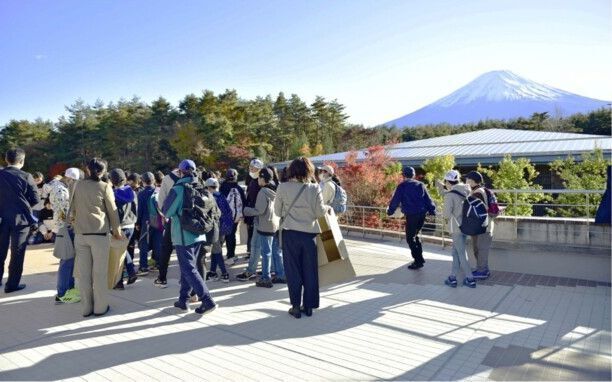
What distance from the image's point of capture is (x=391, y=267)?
24.3 feet

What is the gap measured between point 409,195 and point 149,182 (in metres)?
4.42

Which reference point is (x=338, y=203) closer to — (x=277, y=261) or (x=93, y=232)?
(x=277, y=261)

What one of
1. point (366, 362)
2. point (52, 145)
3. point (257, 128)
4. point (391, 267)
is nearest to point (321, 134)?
point (257, 128)

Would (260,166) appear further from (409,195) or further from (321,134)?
(321,134)

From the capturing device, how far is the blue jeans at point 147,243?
285 inches

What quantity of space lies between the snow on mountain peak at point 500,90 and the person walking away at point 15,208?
8926 cm

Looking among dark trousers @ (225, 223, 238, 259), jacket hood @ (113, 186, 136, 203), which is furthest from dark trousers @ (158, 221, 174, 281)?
dark trousers @ (225, 223, 238, 259)

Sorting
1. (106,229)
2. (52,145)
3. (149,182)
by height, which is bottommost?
(106,229)

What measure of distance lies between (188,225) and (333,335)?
2054 mm

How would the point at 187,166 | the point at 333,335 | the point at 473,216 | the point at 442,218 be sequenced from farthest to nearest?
the point at 442,218 < the point at 473,216 < the point at 187,166 < the point at 333,335

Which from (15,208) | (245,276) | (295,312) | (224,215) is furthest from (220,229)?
(15,208)

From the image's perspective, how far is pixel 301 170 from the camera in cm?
487

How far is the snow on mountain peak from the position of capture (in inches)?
3218

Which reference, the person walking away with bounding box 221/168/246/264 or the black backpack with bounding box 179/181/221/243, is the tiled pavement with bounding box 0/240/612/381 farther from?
the person walking away with bounding box 221/168/246/264
